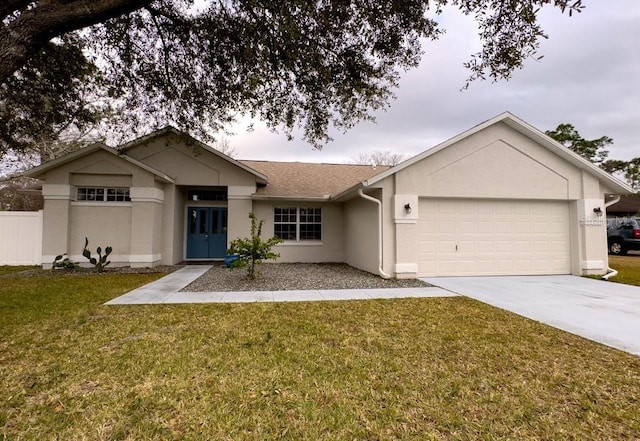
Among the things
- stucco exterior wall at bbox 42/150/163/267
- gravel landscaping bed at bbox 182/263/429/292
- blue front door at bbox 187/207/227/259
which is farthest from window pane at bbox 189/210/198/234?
gravel landscaping bed at bbox 182/263/429/292

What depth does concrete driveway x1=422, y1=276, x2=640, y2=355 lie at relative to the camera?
497cm

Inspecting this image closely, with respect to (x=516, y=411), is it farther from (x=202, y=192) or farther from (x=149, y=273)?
(x=202, y=192)

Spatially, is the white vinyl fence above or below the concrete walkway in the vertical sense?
above

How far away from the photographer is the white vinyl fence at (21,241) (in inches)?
512

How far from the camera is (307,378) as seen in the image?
3436 mm

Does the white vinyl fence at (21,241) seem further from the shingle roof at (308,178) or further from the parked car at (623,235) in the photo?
the parked car at (623,235)

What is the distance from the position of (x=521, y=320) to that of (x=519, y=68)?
469 centimetres

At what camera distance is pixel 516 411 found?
285 centimetres

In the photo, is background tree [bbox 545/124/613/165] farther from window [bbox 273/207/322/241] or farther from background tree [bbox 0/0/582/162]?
background tree [bbox 0/0/582/162]

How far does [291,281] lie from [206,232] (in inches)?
257

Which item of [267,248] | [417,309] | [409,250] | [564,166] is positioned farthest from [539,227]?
[267,248]

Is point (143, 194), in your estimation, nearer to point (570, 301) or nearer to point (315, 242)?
point (315, 242)

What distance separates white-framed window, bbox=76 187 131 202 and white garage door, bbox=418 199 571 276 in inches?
417

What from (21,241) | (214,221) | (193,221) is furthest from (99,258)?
(21,241)
